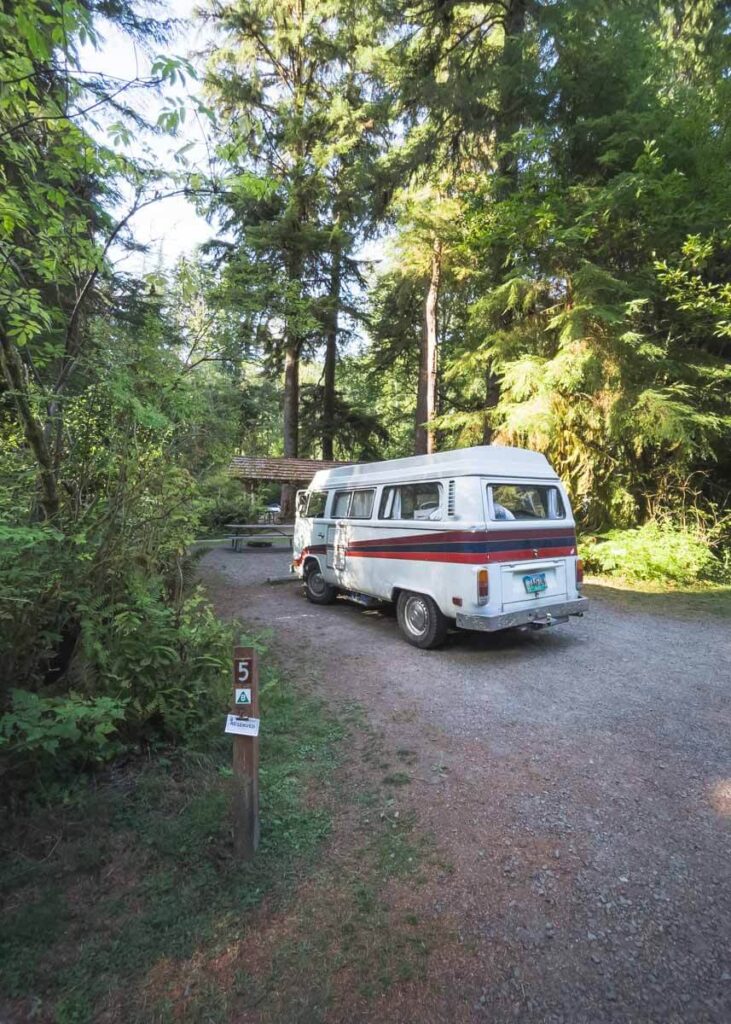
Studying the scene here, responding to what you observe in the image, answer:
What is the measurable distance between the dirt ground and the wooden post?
3.11 ft

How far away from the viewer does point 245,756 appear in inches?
98.8

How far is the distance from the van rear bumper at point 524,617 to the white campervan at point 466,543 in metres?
0.01

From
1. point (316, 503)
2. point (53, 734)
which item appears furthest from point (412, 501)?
point (53, 734)

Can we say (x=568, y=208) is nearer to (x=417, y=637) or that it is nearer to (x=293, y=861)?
(x=417, y=637)

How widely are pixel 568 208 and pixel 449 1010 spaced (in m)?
12.2

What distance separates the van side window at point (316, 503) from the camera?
8.52 metres

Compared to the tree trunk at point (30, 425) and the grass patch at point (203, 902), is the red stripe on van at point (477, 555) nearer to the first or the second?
the grass patch at point (203, 902)

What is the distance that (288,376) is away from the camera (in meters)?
19.6

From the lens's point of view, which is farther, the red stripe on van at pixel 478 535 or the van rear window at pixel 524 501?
the van rear window at pixel 524 501

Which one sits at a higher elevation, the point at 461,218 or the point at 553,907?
the point at 461,218

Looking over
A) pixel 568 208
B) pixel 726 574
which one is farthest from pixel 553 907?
pixel 568 208

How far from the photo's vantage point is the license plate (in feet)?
18.6

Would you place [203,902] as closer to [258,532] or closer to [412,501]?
[412,501]

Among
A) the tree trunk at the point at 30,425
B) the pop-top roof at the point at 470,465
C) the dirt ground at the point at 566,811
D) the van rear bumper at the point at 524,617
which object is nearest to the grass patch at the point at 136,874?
the dirt ground at the point at 566,811
